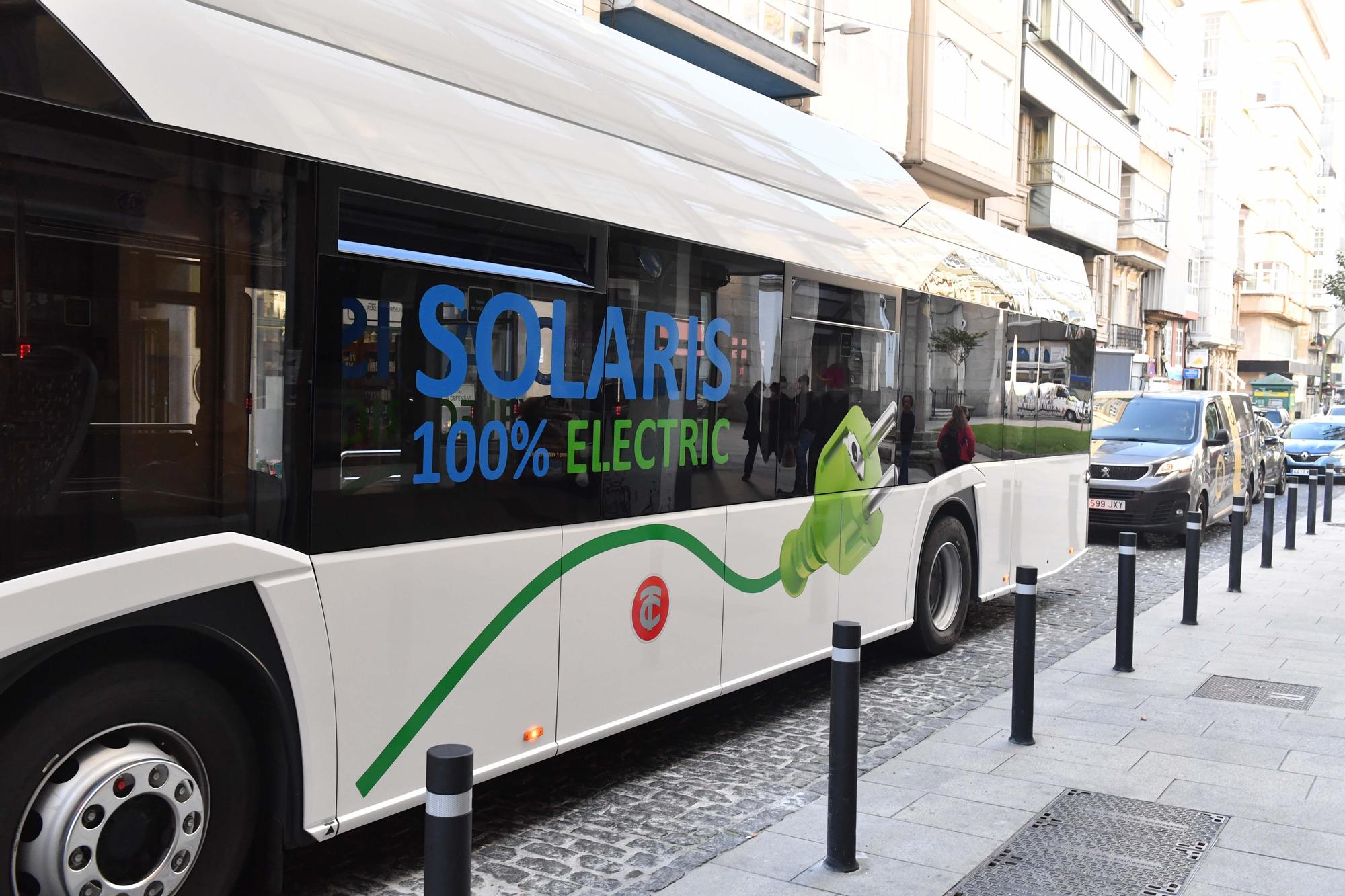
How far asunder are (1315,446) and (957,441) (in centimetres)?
2585

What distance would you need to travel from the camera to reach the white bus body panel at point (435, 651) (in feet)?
12.5

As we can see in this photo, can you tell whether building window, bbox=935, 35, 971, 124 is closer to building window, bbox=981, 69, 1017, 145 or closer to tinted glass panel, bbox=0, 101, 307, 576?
building window, bbox=981, 69, 1017, 145

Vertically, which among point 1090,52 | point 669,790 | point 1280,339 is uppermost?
point 1090,52

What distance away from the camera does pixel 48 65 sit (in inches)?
115

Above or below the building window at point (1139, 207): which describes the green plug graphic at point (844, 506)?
below

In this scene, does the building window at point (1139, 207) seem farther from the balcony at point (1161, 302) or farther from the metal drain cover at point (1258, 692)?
the metal drain cover at point (1258, 692)

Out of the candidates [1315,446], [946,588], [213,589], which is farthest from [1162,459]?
[1315,446]

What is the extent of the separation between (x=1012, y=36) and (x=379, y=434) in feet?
92.3

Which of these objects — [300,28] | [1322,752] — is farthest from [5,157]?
[1322,752]

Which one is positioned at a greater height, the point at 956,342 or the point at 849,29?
the point at 849,29

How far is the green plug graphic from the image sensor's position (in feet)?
20.9

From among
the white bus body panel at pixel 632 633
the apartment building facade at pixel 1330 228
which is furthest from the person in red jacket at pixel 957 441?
the apartment building facade at pixel 1330 228

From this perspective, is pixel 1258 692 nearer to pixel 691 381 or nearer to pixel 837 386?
pixel 837 386

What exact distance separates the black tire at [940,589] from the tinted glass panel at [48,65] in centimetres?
587
